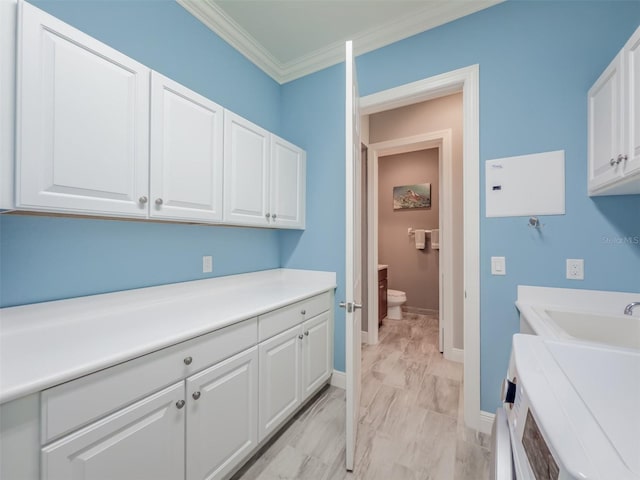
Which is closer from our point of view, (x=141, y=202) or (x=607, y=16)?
(x=141, y=202)

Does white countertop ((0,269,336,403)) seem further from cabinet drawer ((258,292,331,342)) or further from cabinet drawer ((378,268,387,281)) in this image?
cabinet drawer ((378,268,387,281))

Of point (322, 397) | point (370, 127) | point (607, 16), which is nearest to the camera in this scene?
point (607, 16)

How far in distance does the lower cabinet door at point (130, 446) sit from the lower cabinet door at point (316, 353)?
0.88m

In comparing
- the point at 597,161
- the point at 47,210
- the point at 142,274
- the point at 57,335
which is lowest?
the point at 57,335

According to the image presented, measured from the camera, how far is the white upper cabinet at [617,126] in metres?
1.04

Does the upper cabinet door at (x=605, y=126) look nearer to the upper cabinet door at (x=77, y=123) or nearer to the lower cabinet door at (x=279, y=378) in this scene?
the lower cabinet door at (x=279, y=378)

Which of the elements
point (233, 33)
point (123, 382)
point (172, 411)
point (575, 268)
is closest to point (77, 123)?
point (123, 382)

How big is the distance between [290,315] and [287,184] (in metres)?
1.08

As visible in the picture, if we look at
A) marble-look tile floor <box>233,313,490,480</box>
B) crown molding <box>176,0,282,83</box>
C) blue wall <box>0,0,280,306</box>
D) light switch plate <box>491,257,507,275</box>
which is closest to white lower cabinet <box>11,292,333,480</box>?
marble-look tile floor <box>233,313,490,480</box>

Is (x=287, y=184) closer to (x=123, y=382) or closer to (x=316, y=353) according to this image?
(x=316, y=353)

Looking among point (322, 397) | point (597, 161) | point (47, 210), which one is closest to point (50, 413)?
point (47, 210)

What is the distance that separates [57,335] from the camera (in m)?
1.02

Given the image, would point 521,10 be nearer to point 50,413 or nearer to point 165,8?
point 165,8

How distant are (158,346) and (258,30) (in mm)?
2294
